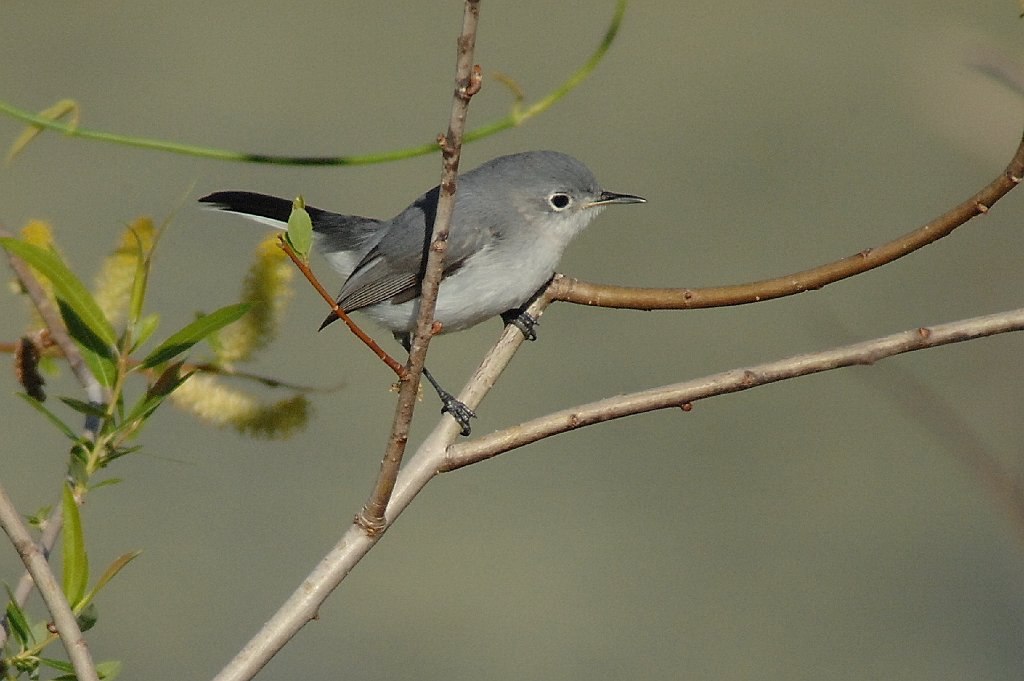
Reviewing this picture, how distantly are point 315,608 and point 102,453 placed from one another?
17 centimetres

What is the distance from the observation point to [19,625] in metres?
0.66

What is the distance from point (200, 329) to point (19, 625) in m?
0.21

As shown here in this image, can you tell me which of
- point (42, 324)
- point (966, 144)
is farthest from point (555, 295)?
point (42, 324)

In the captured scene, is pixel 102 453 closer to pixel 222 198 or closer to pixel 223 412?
pixel 223 412

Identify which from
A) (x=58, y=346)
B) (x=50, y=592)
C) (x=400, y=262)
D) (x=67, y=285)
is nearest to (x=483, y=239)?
(x=400, y=262)

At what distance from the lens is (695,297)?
99 centimetres

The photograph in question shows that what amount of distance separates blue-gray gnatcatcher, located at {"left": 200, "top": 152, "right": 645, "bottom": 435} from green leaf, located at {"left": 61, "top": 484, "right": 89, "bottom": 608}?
1.14 meters

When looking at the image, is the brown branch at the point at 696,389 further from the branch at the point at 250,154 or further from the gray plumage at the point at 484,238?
the gray plumage at the point at 484,238

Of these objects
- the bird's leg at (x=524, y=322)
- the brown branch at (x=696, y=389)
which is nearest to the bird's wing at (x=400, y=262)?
the bird's leg at (x=524, y=322)

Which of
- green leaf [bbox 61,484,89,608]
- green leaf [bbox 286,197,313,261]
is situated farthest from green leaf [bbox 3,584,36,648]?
green leaf [bbox 286,197,313,261]

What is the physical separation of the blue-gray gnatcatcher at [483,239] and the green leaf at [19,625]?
116 cm

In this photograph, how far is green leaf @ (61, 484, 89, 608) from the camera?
661mm

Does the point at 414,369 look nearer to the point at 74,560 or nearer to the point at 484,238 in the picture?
the point at 74,560

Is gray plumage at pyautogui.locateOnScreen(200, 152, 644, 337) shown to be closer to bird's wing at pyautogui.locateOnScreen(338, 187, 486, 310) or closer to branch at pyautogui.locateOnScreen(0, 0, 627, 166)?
Answer: bird's wing at pyautogui.locateOnScreen(338, 187, 486, 310)
